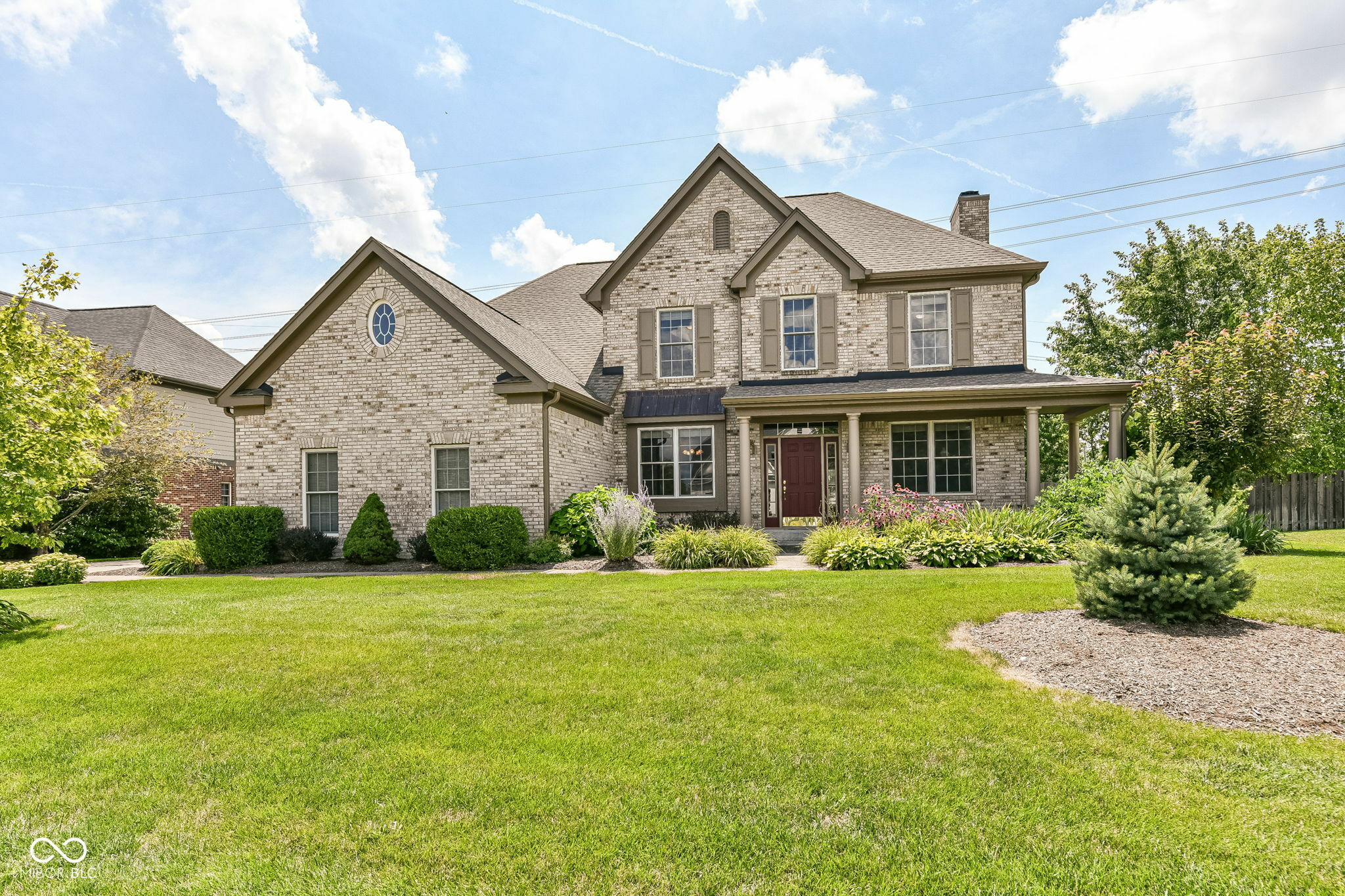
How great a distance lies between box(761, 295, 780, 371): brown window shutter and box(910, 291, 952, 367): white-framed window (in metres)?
3.20

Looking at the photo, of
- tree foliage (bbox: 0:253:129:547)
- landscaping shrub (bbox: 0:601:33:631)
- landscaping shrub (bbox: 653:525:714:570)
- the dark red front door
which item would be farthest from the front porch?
landscaping shrub (bbox: 0:601:33:631)

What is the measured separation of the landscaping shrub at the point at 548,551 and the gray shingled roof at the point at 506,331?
3.24m

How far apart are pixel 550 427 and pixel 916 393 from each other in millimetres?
7797

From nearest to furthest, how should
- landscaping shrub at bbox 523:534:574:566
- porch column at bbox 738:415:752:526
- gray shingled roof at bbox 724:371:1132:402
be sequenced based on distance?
landscaping shrub at bbox 523:534:574:566 < gray shingled roof at bbox 724:371:1132:402 < porch column at bbox 738:415:752:526

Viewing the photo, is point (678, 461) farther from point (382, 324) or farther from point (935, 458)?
point (382, 324)

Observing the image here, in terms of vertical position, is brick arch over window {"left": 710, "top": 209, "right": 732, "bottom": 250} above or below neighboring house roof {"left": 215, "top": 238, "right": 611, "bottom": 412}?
above

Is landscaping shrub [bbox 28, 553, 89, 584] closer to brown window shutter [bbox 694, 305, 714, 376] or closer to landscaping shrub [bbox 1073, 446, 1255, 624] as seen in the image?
brown window shutter [bbox 694, 305, 714, 376]

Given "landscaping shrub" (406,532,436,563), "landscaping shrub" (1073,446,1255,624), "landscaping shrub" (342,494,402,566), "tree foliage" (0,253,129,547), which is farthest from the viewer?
"landscaping shrub" (406,532,436,563)

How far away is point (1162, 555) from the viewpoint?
6520 mm

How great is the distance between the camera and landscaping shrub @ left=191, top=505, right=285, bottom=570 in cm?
1406

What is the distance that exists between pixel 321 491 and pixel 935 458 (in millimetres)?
14159

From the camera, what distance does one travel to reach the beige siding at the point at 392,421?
14.8 m

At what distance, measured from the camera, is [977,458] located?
17078 mm

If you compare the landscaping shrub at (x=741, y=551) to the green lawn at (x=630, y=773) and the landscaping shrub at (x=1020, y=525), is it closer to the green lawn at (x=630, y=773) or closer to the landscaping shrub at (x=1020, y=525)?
the landscaping shrub at (x=1020, y=525)
